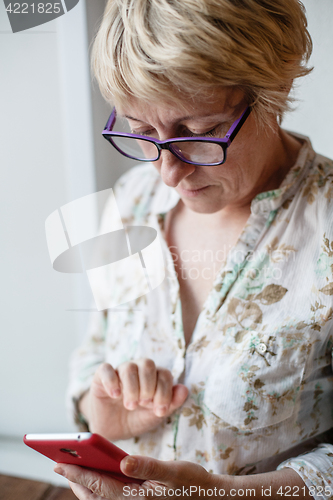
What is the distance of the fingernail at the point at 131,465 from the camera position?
1.92 feet

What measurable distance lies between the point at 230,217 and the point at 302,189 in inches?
6.5

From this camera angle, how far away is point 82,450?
57 centimetres

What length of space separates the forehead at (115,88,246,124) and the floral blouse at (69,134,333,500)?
0.73 ft

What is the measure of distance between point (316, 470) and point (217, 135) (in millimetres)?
598

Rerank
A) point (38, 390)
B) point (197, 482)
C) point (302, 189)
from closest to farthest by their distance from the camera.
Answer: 1. point (197, 482)
2. point (302, 189)
3. point (38, 390)

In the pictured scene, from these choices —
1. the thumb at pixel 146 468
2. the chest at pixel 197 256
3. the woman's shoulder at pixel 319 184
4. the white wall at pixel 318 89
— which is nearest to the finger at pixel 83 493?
the thumb at pixel 146 468

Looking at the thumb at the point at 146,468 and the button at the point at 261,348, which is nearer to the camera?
the thumb at the point at 146,468

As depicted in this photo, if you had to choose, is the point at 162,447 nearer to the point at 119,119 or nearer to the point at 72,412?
the point at 72,412

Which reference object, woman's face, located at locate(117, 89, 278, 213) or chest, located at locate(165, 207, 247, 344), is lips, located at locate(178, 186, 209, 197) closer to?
woman's face, located at locate(117, 89, 278, 213)

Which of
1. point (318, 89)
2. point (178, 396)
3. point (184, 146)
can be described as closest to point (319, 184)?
point (318, 89)

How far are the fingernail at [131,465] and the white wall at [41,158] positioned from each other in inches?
14.4

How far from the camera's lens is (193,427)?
2.61ft

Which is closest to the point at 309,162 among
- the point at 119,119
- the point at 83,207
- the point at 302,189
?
the point at 302,189

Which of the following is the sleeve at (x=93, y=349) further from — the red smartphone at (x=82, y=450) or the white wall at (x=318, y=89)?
the white wall at (x=318, y=89)
